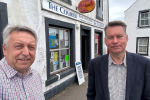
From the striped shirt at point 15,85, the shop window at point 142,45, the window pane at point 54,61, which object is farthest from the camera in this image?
the shop window at point 142,45

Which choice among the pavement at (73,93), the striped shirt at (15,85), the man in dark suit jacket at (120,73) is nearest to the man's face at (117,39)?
the man in dark suit jacket at (120,73)

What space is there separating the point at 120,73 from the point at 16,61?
1.34 metres

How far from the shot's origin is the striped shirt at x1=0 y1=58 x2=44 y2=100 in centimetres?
96

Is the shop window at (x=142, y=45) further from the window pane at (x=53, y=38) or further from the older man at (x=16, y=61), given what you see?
the older man at (x=16, y=61)

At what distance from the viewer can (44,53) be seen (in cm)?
328

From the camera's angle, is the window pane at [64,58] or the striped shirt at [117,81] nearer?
the striped shirt at [117,81]

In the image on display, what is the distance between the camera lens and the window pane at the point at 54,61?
3821 mm

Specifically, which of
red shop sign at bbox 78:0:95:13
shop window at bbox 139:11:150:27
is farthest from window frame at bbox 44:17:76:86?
shop window at bbox 139:11:150:27

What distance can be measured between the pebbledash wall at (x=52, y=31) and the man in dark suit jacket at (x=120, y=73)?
225 cm

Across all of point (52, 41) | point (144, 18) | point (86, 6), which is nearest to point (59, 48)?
point (52, 41)

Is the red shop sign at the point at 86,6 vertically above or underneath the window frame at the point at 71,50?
above

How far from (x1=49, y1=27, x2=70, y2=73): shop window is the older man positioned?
8.67 feet

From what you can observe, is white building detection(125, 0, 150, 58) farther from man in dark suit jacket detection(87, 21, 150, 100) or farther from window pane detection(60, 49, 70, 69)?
man in dark suit jacket detection(87, 21, 150, 100)

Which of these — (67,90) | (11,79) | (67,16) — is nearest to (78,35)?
(67,16)
